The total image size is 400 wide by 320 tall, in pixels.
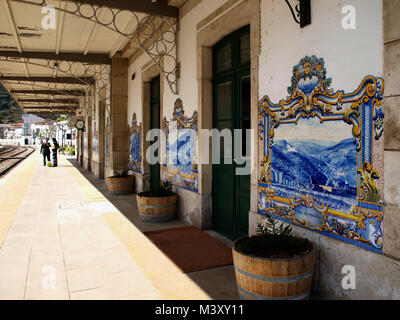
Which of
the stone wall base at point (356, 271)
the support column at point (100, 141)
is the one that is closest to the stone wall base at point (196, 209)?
the stone wall base at point (356, 271)

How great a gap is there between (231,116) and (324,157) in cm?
209

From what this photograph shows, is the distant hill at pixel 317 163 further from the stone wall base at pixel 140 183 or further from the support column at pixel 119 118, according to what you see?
the support column at pixel 119 118

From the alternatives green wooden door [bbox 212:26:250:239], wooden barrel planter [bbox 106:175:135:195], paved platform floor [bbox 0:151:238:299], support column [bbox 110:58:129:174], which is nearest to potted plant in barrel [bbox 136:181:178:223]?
paved platform floor [bbox 0:151:238:299]

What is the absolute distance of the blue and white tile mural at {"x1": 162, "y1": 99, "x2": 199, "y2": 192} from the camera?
19.0 feet

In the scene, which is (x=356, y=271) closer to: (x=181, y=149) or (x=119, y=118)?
(x=181, y=149)

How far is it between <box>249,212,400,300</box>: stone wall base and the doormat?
1.20 meters

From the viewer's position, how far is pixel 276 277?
8.95ft

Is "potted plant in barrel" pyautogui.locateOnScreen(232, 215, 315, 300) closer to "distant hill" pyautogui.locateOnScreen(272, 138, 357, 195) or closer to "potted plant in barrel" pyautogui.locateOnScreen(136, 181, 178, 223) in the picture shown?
"distant hill" pyautogui.locateOnScreen(272, 138, 357, 195)

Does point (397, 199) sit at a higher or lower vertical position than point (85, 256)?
higher

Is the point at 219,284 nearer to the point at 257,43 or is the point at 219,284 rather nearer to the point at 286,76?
the point at 286,76

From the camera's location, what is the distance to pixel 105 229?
5.57 m
